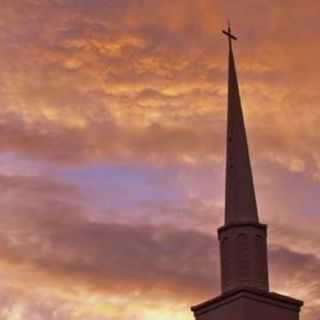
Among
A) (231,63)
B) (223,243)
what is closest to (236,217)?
(223,243)

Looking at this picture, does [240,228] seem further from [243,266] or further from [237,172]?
[237,172]

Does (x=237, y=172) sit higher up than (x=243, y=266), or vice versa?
(x=237, y=172)

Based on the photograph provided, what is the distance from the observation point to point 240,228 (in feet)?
225

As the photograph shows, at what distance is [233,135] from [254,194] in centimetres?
386

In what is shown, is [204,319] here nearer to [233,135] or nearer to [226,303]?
[226,303]

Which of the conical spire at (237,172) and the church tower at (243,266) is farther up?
the conical spire at (237,172)

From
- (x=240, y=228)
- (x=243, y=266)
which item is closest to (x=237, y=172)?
(x=240, y=228)

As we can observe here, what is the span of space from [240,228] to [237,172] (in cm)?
386

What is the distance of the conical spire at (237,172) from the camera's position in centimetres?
6944

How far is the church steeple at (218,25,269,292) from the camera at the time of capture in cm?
6744

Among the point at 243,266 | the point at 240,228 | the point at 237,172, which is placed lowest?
the point at 243,266

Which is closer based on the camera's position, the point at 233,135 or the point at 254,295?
the point at 254,295

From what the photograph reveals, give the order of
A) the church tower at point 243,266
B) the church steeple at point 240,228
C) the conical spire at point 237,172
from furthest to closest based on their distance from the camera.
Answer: the conical spire at point 237,172
the church steeple at point 240,228
the church tower at point 243,266

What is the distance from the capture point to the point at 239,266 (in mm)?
67438
